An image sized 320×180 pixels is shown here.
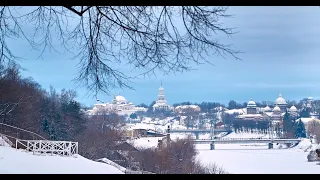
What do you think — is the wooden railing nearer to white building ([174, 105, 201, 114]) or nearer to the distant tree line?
the distant tree line

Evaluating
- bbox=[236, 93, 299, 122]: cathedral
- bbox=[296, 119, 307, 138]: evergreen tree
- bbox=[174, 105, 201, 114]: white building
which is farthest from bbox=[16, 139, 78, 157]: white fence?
bbox=[296, 119, 307, 138]: evergreen tree

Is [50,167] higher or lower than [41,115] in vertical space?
lower

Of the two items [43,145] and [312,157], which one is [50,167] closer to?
[312,157]

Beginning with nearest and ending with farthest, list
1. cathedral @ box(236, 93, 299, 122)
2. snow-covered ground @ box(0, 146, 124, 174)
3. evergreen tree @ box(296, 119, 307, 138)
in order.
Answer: snow-covered ground @ box(0, 146, 124, 174) → cathedral @ box(236, 93, 299, 122) → evergreen tree @ box(296, 119, 307, 138)

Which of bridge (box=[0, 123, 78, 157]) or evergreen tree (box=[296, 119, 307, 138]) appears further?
bridge (box=[0, 123, 78, 157])

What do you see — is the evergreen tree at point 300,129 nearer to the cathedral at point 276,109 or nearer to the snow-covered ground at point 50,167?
the cathedral at point 276,109

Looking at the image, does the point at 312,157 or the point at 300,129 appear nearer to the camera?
the point at 312,157

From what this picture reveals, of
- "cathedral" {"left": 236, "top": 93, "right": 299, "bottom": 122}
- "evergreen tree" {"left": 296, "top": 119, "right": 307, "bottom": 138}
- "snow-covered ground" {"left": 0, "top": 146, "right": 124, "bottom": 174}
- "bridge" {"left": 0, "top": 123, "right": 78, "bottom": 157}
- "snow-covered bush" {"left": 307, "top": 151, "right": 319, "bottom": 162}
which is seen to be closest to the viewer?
"snow-covered ground" {"left": 0, "top": 146, "right": 124, "bottom": 174}

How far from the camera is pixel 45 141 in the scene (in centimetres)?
256

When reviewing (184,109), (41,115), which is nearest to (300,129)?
(184,109)

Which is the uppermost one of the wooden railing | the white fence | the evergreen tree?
the evergreen tree

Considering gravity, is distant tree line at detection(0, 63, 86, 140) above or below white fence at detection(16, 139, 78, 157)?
above

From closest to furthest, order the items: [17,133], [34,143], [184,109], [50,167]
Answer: [50,167], [184,109], [34,143], [17,133]
